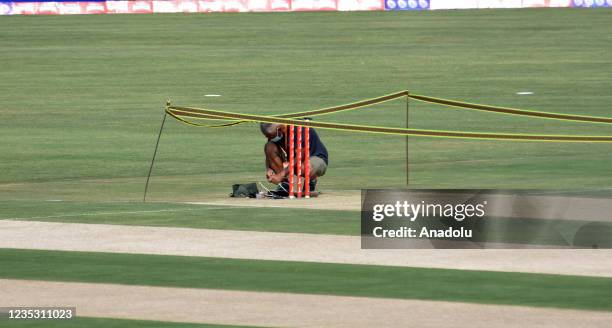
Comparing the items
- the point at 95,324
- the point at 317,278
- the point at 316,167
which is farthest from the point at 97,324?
the point at 316,167

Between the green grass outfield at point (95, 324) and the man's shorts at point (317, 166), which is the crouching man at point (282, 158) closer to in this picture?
the man's shorts at point (317, 166)

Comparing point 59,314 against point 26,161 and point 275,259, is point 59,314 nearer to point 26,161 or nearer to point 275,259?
point 275,259

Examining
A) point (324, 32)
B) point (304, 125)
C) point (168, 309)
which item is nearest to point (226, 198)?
point (304, 125)

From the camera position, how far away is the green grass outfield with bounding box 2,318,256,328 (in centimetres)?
1075

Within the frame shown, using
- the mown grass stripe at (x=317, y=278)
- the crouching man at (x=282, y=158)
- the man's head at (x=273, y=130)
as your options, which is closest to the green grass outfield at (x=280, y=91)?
the crouching man at (x=282, y=158)

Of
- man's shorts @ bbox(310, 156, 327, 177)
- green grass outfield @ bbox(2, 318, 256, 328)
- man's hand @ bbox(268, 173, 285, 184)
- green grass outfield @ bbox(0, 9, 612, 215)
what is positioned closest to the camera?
green grass outfield @ bbox(2, 318, 256, 328)

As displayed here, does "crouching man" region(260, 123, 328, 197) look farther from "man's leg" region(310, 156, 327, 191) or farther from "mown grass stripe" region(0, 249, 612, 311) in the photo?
"mown grass stripe" region(0, 249, 612, 311)

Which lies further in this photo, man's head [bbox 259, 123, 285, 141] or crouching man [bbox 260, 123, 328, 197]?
man's head [bbox 259, 123, 285, 141]

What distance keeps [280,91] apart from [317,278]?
24.0 meters

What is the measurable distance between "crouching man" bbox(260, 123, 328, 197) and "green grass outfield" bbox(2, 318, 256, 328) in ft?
24.5

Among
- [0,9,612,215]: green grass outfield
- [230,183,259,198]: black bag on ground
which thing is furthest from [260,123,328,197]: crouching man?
[0,9,612,215]: green grass outfield

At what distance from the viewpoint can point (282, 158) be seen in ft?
61.3

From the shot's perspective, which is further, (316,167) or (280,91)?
(280,91)

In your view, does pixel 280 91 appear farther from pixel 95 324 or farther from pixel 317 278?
pixel 95 324
